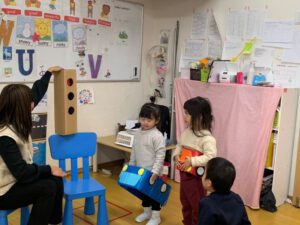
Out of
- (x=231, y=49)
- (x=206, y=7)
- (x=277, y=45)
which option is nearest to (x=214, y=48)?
(x=231, y=49)

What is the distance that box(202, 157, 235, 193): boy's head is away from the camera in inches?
65.8

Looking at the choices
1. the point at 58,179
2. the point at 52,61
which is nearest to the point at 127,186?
the point at 58,179

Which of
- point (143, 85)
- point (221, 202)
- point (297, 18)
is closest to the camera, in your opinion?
point (221, 202)

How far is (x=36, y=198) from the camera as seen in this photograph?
2113mm

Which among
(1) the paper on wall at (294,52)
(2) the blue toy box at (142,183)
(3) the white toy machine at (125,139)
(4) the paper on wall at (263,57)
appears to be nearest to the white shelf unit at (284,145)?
(1) the paper on wall at (294,52)

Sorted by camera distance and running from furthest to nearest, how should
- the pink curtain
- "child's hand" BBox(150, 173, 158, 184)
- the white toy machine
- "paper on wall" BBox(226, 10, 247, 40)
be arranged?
the white toy machine → "paper on wall" BBox(226, 10, 247, 40) → the pink curtain → "child's hand" BBox(150, 173, 158, 184)

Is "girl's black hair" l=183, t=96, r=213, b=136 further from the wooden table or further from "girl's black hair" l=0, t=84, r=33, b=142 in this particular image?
the wooden table

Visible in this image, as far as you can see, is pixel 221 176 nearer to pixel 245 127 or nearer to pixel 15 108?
pixel 15 108

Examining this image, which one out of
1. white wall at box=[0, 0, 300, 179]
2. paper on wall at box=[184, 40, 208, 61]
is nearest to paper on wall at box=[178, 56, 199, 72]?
paper on wall at box=[184, 40, 208, 61]

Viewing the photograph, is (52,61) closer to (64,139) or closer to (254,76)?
(64,139)

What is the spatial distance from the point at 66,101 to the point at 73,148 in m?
0.35

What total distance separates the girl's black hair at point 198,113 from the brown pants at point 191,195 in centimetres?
31

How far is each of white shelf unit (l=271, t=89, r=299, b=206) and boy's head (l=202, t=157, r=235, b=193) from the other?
5.14 feet

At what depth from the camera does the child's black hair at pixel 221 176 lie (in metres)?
1.67
